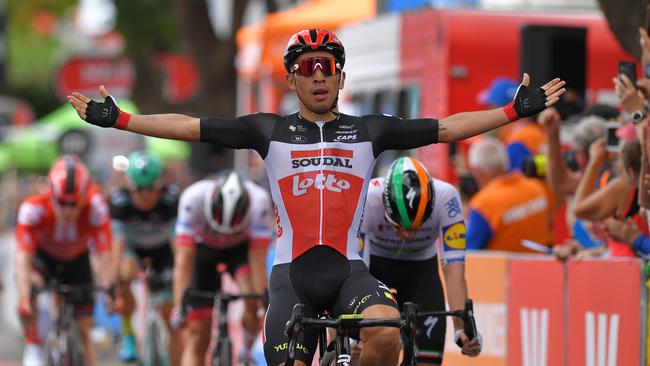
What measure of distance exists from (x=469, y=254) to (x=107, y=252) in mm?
3745

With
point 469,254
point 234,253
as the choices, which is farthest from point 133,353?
point 469,254

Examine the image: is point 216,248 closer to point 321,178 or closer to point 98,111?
point 321,178

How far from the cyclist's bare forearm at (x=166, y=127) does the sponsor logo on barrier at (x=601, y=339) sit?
125 inches

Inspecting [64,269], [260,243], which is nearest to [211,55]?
[64,269]

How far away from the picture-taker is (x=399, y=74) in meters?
17.0

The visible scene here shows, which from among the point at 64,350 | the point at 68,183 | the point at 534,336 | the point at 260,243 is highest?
the point at 68,183

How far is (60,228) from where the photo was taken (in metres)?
13.3

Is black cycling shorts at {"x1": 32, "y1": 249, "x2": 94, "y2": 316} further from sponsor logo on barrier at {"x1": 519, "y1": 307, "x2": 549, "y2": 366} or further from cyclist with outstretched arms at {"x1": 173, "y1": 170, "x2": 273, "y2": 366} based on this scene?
sponsor logo on barrier at {"x1": 519, "y1": 307, "x2": 549, "y2": 366}

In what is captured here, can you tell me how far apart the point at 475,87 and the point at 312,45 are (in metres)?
8.76

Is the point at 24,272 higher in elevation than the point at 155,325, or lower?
higher

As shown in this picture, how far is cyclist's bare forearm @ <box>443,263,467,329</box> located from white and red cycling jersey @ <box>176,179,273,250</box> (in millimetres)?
2991

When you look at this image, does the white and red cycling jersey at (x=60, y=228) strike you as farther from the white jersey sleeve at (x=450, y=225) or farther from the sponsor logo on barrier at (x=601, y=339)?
the sponsor logo on barrier at (x=601, y=339)

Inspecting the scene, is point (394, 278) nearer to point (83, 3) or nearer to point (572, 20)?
point (572, 20)

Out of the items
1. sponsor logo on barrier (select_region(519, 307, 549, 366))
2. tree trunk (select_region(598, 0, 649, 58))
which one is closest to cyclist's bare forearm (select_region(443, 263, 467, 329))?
sponsor logo on barrier (select_region(519, 307, 549, 366))
